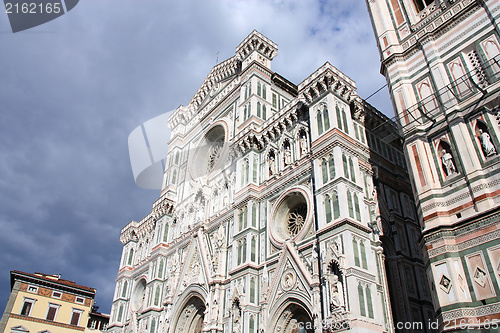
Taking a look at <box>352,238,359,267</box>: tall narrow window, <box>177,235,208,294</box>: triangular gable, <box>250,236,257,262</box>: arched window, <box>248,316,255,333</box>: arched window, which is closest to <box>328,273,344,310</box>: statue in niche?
<box>352,238,359,267</box>: tall narrow window

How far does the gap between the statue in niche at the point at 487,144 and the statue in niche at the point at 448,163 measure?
3.26 feet

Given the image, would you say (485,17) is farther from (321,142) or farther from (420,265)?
(420,265)

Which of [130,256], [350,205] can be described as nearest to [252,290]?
[350,205]

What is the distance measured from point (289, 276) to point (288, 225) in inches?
118

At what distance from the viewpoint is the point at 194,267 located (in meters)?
23.8

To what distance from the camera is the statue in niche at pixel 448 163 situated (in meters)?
12.5

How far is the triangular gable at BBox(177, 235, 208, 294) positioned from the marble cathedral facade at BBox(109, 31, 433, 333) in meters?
0.08

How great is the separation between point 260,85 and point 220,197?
8004 mm

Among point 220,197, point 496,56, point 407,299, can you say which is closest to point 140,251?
point 220,197

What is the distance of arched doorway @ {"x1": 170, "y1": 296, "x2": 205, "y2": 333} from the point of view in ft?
73.7

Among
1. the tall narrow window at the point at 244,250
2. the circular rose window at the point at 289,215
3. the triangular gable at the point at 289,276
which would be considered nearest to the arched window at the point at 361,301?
the triangular gable at the point at 289,276

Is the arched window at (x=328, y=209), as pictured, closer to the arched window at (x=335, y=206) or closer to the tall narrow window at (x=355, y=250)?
the arched window at (x=335, y=206)

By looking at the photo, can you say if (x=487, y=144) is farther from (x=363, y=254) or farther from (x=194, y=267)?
(x=194, y=267)

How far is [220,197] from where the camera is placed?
24688 mm
